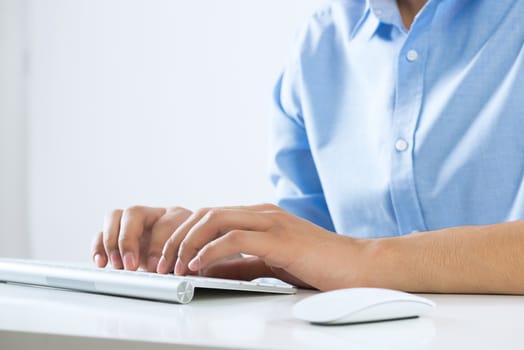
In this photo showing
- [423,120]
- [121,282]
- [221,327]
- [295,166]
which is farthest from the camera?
[295,166]

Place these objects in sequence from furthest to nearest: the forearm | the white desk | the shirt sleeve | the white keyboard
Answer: the shirt sleeve → the forearm → the white keyboard → the white desk

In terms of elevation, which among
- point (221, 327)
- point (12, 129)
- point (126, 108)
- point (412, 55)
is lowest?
point (12, 129)

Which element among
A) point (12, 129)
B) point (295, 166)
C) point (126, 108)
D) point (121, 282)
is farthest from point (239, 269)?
point (12, 129)

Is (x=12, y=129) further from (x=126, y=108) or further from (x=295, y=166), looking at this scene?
(x=295, y=166)

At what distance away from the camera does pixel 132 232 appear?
917 millimetres

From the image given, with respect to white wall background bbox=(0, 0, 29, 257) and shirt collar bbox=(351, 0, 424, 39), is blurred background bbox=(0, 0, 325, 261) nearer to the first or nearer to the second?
white wall background bbox=(0, 0, 29, 257)

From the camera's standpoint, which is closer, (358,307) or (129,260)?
(358,307)

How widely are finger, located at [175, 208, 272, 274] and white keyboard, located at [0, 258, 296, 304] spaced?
0.04 metres

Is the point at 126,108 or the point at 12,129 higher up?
the point at 126,108

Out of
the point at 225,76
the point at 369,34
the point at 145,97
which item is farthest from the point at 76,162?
the point at 369,34

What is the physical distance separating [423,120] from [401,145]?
5cm

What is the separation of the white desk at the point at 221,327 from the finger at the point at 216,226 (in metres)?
0.07

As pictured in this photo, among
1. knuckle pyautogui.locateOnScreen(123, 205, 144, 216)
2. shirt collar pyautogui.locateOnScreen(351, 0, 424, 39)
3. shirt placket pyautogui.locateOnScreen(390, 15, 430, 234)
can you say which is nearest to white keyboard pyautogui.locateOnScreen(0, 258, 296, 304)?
knuckle pyautogui.locateOnScreen(123, 205, 144, 216)

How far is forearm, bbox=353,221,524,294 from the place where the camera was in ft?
2.69
